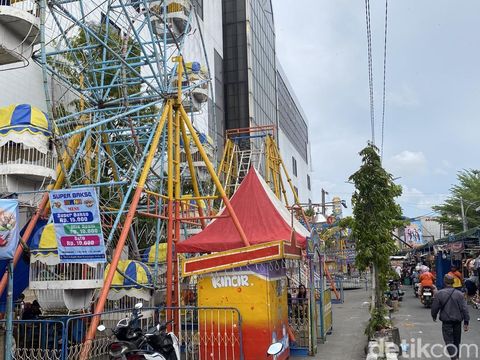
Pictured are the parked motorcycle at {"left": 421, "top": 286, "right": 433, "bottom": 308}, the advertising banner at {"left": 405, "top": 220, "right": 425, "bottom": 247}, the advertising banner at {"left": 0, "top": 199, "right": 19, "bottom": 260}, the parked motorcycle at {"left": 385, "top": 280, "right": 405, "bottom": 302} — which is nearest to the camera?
the advertising banner at {"left": 0, "top": 199, "right": 19, "bottom": 260}

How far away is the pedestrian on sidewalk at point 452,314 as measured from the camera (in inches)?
360

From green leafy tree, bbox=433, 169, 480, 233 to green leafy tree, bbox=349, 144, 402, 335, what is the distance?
110 feet

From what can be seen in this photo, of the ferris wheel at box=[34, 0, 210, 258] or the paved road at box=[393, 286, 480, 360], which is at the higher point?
the ferris wheel at box=[34, 0, 210, 258]

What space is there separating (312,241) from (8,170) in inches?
299

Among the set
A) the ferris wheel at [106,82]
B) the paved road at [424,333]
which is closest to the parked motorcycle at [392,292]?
the paved road at [424,333]

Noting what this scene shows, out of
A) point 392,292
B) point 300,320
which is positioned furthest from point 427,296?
point 300,320

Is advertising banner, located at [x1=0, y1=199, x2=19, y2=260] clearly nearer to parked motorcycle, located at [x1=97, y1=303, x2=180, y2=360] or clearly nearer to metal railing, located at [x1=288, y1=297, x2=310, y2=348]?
parked motorcycle, located at [x1=97, y1=303, x2=180, y2=360]

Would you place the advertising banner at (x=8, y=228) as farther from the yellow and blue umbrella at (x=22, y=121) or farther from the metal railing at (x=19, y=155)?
the metal railing at (x=19, y=155)

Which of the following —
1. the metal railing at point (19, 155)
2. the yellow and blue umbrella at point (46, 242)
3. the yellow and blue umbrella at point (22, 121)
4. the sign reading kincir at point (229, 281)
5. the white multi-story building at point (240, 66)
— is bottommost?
the sign reading kincir at point (229, 281)

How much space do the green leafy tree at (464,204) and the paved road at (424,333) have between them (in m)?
25.5

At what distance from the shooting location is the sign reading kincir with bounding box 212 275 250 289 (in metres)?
9.48

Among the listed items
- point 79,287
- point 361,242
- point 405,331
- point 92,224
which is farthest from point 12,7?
point 405,331

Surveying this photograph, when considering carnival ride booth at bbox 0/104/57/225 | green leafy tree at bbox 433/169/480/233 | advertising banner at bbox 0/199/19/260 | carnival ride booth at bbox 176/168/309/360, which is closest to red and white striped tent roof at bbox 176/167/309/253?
carnival ride booth at bbox 176/168/309/360

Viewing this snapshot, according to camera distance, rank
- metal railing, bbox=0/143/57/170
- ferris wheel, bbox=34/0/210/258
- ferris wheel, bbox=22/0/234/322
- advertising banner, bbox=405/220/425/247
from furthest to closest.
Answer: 1. advertising banner, bbox=405/220/425/247
2. metal railing, bbox=0/143/57/170
3. ferris wheel, bbox=34/0/210/258
4. ferris wheel, bbox=22/0/234/322
